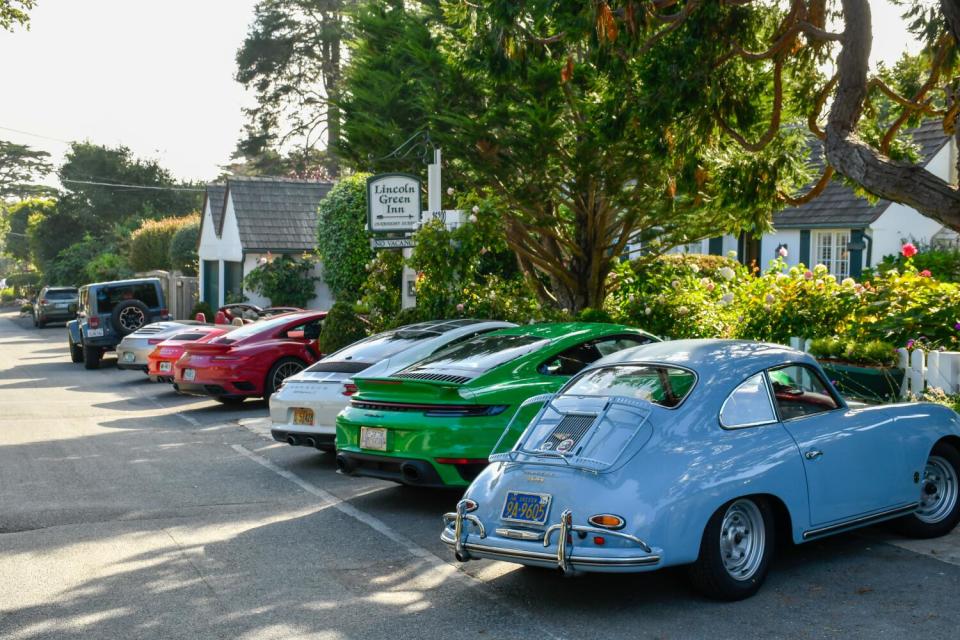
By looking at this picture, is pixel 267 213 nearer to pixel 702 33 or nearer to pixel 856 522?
pixel 702 33

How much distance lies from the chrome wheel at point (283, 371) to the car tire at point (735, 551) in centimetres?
1080

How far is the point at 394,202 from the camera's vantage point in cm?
1764

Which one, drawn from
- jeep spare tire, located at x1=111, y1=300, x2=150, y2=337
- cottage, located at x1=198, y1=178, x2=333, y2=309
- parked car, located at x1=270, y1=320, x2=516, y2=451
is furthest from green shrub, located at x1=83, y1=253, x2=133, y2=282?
parked car, located at x1=270, y1=320, x2=516, y2=451

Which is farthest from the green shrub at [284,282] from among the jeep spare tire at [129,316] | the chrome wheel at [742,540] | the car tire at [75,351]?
the chrome wheel at [742,540]

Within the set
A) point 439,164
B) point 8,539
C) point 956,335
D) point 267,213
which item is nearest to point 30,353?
point 267,213

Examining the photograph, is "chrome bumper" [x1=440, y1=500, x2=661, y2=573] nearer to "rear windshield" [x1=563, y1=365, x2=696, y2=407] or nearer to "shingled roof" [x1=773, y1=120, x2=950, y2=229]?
"rear windshield" [x1=563, y1=365, x2=696, y2=407]

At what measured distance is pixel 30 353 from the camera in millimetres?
32344

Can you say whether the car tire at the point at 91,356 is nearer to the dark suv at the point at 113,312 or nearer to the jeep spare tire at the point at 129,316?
the dark suv at the point at 113,312

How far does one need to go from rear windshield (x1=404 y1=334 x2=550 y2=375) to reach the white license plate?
2.22 ft

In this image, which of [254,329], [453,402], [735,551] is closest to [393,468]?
[453,402]

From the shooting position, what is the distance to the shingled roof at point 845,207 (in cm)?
2403

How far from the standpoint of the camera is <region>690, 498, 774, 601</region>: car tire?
20.9 ft

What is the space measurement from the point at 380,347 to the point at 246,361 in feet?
16.7

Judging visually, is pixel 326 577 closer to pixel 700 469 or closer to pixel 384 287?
pixel 700 469
